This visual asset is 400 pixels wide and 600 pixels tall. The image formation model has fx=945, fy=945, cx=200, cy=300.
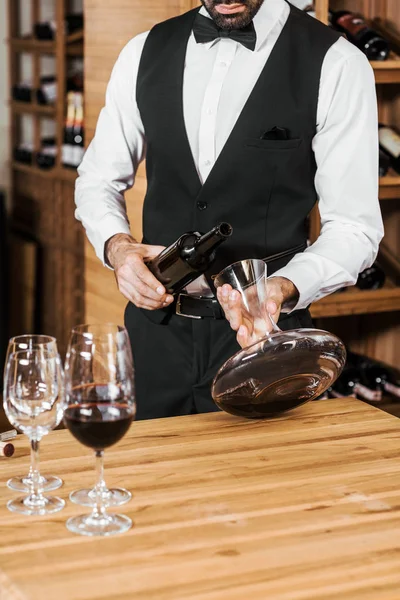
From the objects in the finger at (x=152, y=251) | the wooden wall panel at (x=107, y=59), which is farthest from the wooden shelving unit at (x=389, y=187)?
the finger at (x=152, y=251)

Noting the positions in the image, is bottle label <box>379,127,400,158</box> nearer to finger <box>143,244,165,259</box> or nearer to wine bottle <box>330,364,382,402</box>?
wine bottle <box>330,364,382,402</box>

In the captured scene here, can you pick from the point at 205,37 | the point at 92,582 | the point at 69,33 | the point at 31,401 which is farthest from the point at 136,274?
the point at 69,33

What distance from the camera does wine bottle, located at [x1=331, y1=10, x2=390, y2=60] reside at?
134 inches

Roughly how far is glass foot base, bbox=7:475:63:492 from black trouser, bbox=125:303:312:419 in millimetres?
845

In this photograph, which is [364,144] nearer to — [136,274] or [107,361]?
[136,274]

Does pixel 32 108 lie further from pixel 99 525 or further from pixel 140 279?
pixel 99 525

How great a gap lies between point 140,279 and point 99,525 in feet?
2.81

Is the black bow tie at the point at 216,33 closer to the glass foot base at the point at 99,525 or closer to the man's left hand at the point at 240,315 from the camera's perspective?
the man's left hand at the point at 240,315

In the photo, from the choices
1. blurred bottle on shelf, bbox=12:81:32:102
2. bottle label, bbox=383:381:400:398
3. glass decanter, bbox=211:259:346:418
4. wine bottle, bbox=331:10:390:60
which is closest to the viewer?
→ glass decanter, bbox=211:259:346:418

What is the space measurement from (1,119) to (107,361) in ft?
17.5

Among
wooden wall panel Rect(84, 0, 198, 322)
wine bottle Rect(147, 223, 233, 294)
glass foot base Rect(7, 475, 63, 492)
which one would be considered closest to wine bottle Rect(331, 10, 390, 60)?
wooden wall panel Rect(84, 0, 198, 322)

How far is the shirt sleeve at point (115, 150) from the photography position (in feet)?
7.76

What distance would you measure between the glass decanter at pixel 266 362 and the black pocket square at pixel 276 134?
2.11 feet

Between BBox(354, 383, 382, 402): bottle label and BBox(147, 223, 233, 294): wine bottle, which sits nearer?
BBox(147, 223, 233, 294): wine bottle
